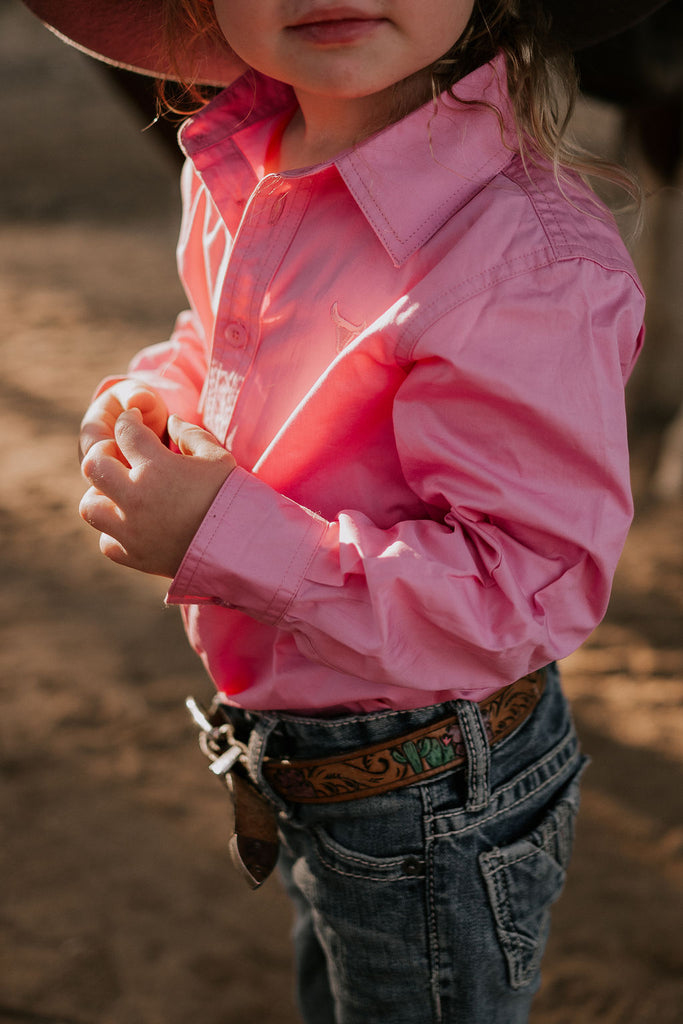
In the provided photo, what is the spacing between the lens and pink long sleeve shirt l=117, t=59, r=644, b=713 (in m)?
0.71

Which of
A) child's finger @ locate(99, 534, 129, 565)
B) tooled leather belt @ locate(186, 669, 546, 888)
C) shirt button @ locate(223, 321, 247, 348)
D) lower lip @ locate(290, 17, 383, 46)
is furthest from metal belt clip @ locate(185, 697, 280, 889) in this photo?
lower lip @ locate(290, 17, 383, 46)

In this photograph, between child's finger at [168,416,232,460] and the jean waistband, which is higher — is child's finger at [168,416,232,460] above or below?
above

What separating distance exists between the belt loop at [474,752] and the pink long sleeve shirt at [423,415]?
22 mm

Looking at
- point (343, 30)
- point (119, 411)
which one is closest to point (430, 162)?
point (343, 30)

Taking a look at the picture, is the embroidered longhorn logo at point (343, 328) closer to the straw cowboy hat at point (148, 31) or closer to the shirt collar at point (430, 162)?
the shirt collar at point (430, 162)

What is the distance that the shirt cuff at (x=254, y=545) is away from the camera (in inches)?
29.5

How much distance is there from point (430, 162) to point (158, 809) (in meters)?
1.36

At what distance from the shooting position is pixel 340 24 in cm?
72

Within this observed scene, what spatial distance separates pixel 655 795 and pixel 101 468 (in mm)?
1353

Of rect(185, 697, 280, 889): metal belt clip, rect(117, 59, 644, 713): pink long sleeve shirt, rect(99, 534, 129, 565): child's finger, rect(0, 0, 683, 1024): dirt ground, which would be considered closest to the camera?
rect(117, 59, 644, 713): pink long sleeve shirt

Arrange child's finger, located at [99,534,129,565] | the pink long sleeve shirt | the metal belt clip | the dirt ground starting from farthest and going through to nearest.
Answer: the dirt ground → the metal belt clip → child's finger, located at [99,534,129,565] → the pink long sleeve shirt

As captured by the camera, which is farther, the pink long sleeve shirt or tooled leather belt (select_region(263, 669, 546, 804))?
tooled leather belt (select_region(263, 669, 546, 804))

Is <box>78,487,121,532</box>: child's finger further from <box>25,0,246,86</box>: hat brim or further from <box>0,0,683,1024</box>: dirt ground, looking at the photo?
<box>0,0,683,1024</box>: dirt ground

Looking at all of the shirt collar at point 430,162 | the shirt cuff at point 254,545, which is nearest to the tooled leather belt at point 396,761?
the shirt cuff at point 254,545
